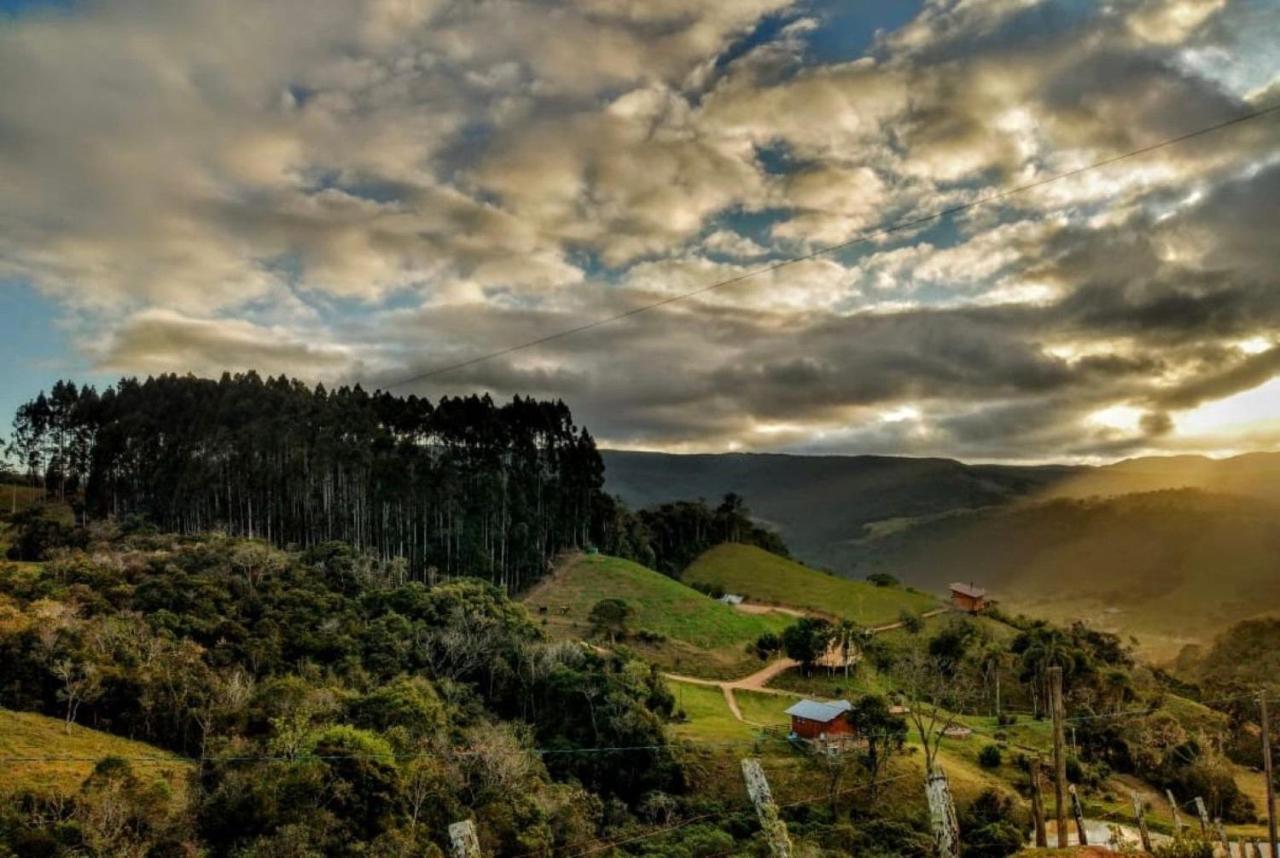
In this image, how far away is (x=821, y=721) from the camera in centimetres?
5125

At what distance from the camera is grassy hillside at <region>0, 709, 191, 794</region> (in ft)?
94.0

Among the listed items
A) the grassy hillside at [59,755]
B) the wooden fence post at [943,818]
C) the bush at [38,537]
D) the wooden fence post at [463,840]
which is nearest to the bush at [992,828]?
the wooden fence post at [943,818]

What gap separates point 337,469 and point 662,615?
139 ft

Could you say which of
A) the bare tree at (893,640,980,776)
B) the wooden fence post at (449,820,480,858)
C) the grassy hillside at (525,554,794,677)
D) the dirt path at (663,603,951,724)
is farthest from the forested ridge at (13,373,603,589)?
the wooden fence post at (449,820,480,858)

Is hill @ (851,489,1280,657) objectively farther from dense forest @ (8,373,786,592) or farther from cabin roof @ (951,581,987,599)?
dense forest @ (8,373,786,592)

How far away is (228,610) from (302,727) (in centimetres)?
2018

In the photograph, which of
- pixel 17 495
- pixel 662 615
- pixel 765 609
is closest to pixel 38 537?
pixel 17 495

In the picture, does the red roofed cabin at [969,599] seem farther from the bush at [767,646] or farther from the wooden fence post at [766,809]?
the wooden fence post at [766,809]

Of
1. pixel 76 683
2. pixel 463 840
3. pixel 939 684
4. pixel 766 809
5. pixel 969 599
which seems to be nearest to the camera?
pixel 463 840

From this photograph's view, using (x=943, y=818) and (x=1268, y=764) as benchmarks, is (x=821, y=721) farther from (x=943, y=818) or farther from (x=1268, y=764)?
(x=943, y=818)

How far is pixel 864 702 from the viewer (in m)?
49.1

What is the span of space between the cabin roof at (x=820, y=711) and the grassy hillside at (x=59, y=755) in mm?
36553

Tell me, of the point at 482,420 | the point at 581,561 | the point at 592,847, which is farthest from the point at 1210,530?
the point at 592,847

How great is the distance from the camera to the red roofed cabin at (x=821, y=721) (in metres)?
51.0
